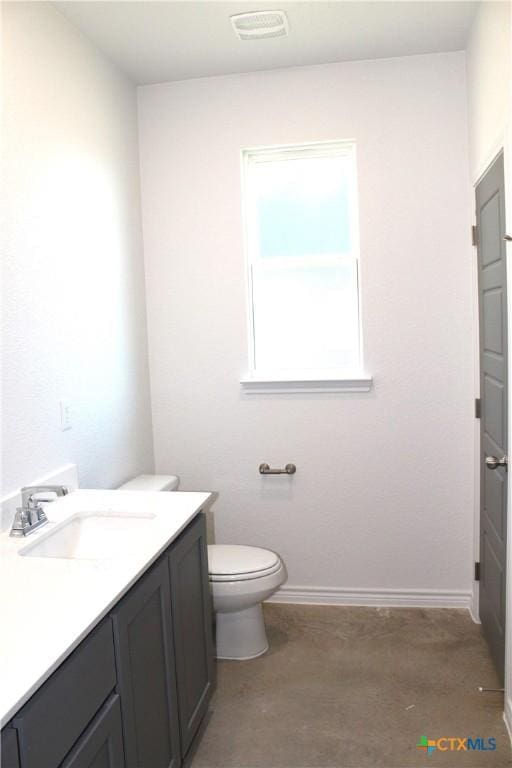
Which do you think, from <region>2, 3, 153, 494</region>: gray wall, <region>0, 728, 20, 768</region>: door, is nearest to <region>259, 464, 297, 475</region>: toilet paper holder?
<region>2, 3, 153, 494</region>: gray wall

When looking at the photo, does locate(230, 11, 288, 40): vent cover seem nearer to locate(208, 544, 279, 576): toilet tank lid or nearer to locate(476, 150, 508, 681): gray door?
locate(476, 150, 508, 681): gray door

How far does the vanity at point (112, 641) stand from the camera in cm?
125

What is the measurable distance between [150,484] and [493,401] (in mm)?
1621

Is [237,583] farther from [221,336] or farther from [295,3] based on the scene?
[295,3]

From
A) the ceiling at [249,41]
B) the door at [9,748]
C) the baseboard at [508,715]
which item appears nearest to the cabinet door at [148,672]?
the door at [9,748]

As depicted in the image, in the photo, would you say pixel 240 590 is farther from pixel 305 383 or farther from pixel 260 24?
pixel 260 24

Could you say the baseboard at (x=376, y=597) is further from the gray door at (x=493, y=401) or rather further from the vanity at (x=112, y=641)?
the vanity at (x=112, y=641)

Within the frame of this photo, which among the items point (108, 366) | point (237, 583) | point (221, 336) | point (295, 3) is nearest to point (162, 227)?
point (221, 336)

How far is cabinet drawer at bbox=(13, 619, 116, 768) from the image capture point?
1174 mm

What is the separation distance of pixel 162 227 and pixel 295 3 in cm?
130

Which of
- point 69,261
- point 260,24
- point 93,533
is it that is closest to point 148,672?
point 93,533

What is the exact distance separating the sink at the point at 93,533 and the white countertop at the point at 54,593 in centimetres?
2

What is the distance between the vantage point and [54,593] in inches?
61.3

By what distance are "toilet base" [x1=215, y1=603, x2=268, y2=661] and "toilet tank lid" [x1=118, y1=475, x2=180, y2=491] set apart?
0.65 meters
